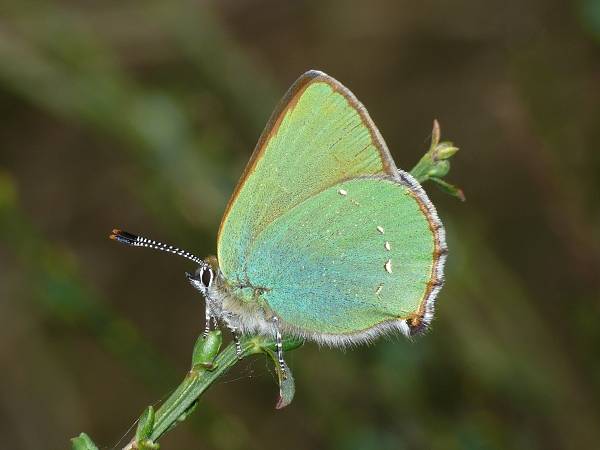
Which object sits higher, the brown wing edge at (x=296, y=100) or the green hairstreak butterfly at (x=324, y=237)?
the brown wing edge at (x=296, y=100)

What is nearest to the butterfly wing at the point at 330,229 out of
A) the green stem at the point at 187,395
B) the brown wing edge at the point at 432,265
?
the brown wing edge at the point at 432,265

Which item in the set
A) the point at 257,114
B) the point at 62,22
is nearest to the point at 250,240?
the point at 257,114

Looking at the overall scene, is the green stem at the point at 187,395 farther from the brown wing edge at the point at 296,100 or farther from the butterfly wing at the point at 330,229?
the brown wing edge at the point at 296,100

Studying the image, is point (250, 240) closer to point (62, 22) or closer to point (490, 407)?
point (490, 407)

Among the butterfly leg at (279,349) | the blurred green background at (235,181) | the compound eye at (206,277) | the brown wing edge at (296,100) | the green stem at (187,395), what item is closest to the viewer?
the green stem at (187,395)

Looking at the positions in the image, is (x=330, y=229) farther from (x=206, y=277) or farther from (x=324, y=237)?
(x=206, y=277)

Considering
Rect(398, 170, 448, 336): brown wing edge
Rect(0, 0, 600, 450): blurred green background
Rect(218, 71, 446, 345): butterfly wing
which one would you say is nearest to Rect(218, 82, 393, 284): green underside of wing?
Rect(218, 71, 446, 345): butterfly wing

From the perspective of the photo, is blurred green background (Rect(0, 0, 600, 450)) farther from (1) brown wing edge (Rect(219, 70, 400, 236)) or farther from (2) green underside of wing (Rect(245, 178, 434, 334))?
(1) brown wing edge (Rect(219, 70, 400, 236))

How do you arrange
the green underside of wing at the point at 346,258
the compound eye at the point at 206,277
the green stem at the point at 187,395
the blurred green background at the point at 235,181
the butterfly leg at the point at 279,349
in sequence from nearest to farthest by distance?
the green stem at the point at 187,395 < the butterfly leg at the point at 279,349 < the green underside of wing at the point at 346,258 < the compound eye at the point at 206,277 < the blurred green background at the point at 235,181
